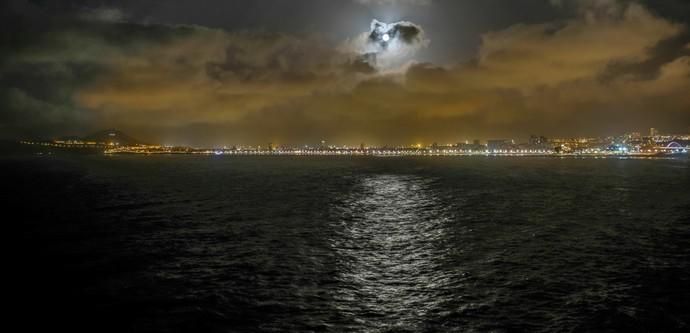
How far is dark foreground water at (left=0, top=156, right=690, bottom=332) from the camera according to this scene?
72.7ft

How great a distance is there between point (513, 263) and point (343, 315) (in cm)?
A: 1435

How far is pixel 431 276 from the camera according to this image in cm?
2909

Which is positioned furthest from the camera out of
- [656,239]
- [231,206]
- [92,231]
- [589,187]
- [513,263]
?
[589,187]

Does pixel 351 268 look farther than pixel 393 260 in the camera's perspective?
No

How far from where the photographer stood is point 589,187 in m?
88.1

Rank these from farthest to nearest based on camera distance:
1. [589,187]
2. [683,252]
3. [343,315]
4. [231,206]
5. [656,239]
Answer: [589,187], [231,206], [656,239], [683,252], [343,315]

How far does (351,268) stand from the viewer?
30938 millimetres

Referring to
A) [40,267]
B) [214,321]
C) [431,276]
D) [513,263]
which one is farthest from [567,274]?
[40,267]

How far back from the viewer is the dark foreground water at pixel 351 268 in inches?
872

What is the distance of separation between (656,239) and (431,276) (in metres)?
22.5

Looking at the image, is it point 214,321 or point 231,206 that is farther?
point 231,206

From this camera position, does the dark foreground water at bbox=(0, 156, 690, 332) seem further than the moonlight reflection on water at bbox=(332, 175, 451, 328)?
No

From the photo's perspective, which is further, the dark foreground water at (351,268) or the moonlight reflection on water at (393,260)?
the moonlight reflection on water at (393,260)

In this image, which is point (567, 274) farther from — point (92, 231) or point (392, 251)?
point (92, 231)
